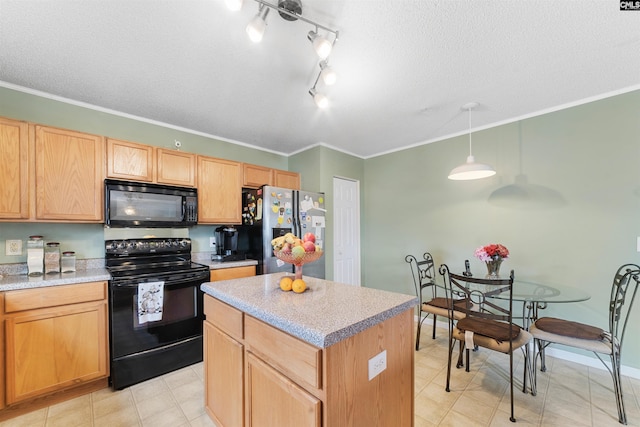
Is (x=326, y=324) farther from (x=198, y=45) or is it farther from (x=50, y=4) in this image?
(x=50, y=4)

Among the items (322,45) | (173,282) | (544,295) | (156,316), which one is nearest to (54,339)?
(156,316)

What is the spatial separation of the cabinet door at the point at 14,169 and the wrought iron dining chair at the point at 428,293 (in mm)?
3612

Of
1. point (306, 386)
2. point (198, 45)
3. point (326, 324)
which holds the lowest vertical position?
point (306, 386)

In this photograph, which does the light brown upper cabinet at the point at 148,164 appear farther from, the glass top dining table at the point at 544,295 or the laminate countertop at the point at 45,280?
the glass top dining table at the point at 544,295

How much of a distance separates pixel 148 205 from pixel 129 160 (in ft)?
1.56


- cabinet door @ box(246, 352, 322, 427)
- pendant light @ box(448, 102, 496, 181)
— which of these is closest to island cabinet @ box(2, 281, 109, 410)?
cabinet door @ box(246, 352, 322, 427)

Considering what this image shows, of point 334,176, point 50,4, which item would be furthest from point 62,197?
point 334,176

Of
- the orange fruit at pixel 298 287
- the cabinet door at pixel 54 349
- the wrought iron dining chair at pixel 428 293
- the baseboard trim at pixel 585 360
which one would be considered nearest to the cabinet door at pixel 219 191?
the cabinet door at pixel 54 349

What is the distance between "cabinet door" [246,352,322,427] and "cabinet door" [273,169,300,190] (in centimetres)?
271

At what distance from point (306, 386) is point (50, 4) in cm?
240

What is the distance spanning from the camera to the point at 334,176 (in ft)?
13.1

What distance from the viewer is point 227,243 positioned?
11.0 ft

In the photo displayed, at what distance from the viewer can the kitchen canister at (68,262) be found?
2.32 metres

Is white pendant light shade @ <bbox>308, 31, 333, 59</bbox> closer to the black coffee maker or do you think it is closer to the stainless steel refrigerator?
the stainless steel refrigerator
